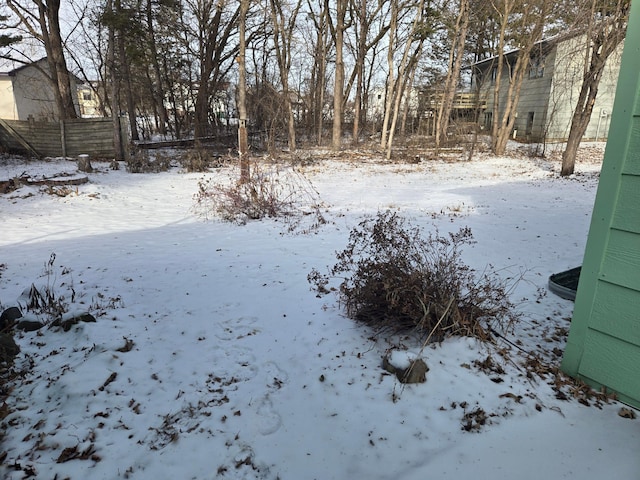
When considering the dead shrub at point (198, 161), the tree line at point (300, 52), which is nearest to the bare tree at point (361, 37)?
the tree line at point (300, 52)

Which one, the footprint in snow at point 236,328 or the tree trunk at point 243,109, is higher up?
the tree trunk at point 243,109

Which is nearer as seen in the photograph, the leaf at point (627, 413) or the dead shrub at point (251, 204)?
the leaf at point (627, 413)

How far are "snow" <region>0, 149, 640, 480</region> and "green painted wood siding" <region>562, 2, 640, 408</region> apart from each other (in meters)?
0.22

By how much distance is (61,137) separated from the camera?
13.6m

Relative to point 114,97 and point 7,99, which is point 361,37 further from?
point 7,99

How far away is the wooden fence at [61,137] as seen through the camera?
43.3ft

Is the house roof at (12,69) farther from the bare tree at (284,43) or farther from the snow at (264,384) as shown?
the snow at (264,384)

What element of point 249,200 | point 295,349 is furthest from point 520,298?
point 249,200

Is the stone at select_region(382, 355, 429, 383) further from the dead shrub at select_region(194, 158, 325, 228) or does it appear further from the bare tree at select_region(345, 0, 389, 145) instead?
the bare tree at select_region(345, 0, 389, 145)

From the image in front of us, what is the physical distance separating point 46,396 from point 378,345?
2.29m

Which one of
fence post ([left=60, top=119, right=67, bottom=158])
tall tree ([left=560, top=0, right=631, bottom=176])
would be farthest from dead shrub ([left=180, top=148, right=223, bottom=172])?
tall tree ([left=560, top=0, right=631, bottom=176])

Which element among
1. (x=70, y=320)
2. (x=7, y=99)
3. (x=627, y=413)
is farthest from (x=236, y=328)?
(x=7, y=99)

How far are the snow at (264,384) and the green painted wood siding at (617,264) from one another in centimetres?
22

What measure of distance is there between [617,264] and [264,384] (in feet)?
7.55
